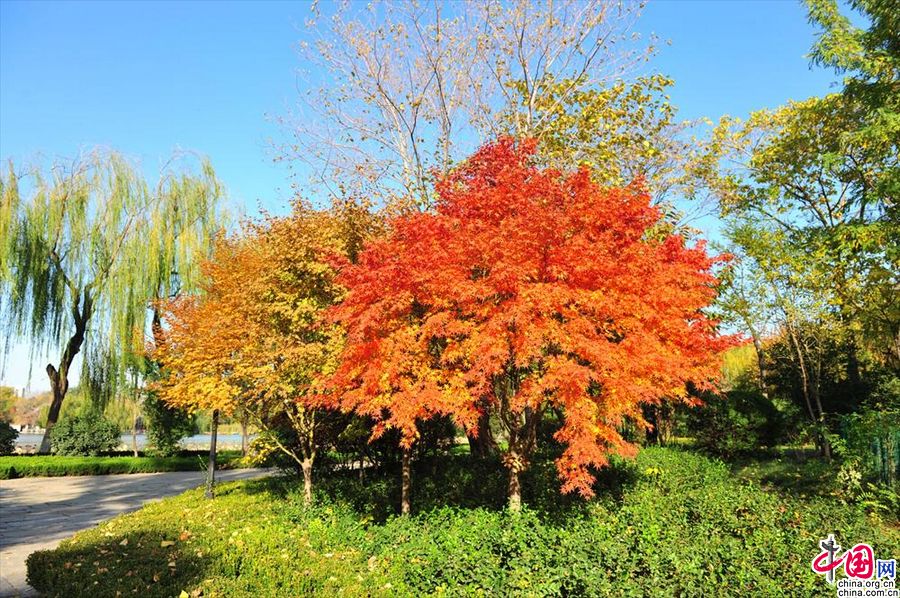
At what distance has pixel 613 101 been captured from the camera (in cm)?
1168

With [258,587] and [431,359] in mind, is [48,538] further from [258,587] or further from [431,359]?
[431,359]

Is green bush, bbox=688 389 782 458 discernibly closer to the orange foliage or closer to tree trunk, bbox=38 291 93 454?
the orange foliage

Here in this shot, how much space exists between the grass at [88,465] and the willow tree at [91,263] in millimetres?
1916

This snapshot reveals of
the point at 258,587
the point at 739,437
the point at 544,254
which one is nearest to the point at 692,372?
the point at 544,254

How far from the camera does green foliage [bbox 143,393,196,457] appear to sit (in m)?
22.0

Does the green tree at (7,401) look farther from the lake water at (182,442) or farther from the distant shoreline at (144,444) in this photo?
the distant shoreline at (144,444)

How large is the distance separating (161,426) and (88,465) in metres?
3.38

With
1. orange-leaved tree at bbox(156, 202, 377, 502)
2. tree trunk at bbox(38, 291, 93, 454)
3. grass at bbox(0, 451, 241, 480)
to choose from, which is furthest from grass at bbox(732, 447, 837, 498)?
tree trunk at bbox(38, 291, 93, 454)

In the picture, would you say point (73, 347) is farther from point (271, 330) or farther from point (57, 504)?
point (271, 330)

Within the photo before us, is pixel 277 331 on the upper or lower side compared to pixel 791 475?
upper

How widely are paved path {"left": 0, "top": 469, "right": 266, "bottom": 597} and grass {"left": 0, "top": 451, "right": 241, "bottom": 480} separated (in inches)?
15.9

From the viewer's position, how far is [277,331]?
9.74m

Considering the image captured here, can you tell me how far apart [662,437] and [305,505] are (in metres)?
12.4

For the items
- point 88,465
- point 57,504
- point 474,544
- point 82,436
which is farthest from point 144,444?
point 474,544
